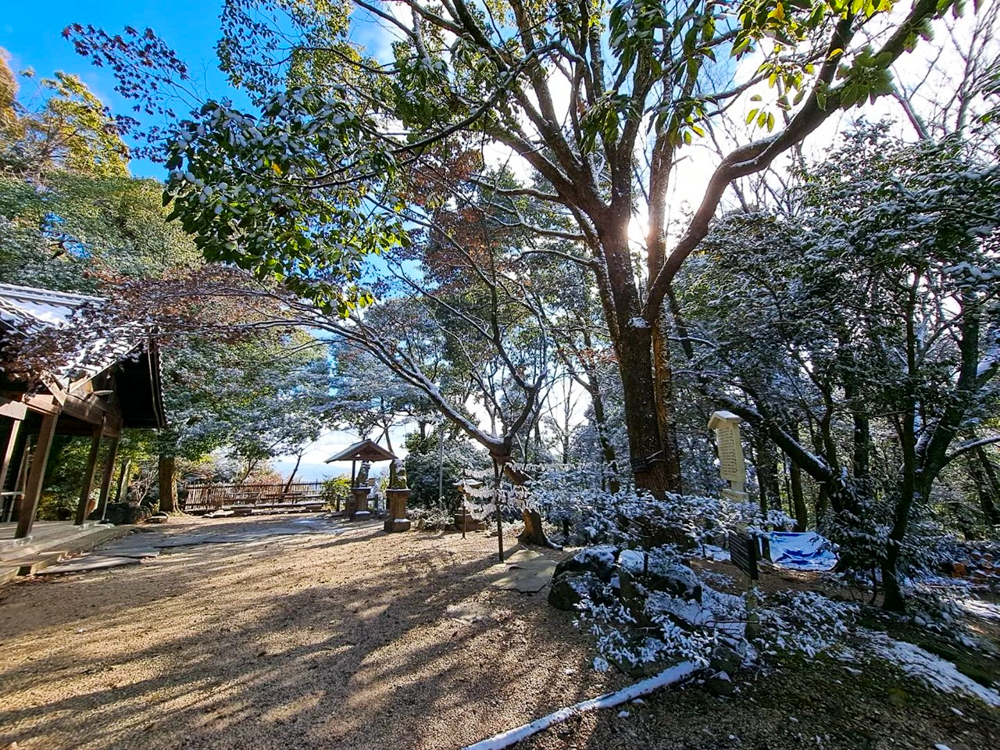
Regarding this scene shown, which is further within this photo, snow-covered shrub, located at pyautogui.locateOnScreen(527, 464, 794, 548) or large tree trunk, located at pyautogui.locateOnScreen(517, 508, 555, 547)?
large tree trunk, located at pyautogui.locateOnScreen(517, 508, 555, 547)

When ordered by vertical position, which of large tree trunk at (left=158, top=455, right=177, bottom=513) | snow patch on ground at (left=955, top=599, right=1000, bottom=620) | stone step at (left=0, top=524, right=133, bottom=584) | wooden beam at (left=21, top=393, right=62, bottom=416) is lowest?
snow patch on ground at (left=955, top=599, right=1000, bottom=620)

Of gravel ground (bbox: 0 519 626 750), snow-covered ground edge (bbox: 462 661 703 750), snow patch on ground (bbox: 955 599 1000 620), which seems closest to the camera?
snow-covered ground edge (bbox: 462 661 703 750)

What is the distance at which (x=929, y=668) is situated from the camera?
2742 mm

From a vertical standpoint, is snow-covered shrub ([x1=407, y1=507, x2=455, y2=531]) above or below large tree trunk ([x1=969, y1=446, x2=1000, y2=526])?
below

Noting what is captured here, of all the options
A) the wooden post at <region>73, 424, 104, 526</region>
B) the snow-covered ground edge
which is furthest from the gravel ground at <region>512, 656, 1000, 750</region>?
the wooden post at <region>73, 424, 104, 526</region>

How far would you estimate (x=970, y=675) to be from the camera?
107 inches

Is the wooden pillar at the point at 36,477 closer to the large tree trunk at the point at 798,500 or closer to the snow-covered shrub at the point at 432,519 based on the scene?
the snow-covered shrub at the point at 432,519

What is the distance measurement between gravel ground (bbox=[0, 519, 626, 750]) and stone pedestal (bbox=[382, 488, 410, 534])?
12.1ft

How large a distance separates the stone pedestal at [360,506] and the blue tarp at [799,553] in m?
9.41

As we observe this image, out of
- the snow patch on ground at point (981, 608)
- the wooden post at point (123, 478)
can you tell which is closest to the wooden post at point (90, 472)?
the wooden post at point (123, 478)

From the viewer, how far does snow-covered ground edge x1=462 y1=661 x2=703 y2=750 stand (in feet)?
6.58

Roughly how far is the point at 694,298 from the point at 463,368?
309 inches

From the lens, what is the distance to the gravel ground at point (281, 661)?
2164 millimetres

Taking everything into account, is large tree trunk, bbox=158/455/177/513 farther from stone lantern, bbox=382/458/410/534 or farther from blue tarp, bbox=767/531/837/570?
blue tarp, bbox=767/531/837/570
